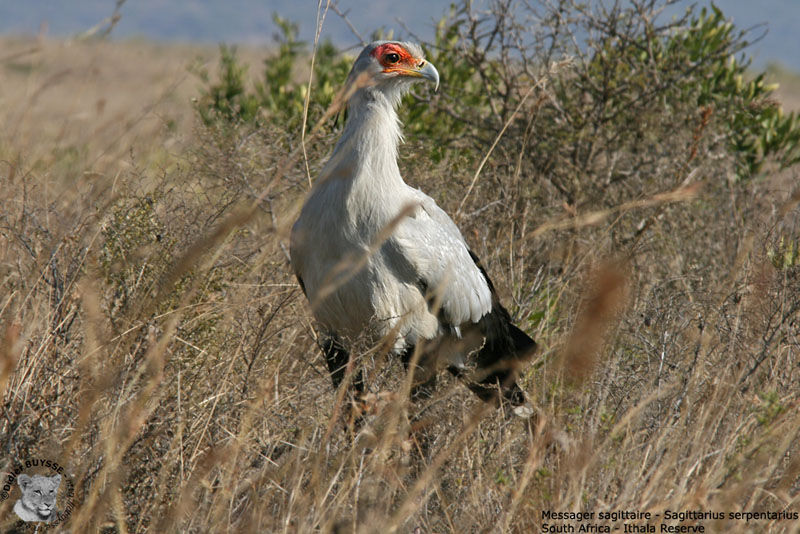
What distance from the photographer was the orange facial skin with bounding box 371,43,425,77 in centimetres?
376

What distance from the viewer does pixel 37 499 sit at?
249cm

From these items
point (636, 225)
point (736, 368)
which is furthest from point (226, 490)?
point (636, 225)

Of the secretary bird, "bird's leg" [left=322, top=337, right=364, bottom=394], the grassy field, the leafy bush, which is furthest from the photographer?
the leafy bush

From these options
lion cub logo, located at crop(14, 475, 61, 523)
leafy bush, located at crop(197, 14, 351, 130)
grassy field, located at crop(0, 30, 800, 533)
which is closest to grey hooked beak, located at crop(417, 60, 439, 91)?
grassy field, located at crop(0, 30, 800, 533)

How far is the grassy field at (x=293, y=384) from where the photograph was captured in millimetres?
2406

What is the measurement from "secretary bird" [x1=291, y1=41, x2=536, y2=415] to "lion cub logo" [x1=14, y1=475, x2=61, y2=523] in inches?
47.7

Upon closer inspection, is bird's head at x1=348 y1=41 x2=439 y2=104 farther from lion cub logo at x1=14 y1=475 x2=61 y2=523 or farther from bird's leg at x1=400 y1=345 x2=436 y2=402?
lion cub logo at x1=14 y1=475 x2=61 y2=523

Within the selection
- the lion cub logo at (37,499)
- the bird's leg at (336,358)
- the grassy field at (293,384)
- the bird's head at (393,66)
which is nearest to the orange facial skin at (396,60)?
the bird's head at (393,66)

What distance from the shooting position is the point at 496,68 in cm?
541

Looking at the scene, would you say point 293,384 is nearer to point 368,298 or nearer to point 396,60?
point 368,298

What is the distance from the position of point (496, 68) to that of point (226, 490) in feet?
12.3

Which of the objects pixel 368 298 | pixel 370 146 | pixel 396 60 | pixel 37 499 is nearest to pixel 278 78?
pixel 396 60

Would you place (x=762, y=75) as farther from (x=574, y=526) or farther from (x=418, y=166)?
(x=574, y=526)

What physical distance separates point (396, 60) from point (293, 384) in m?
1.65
